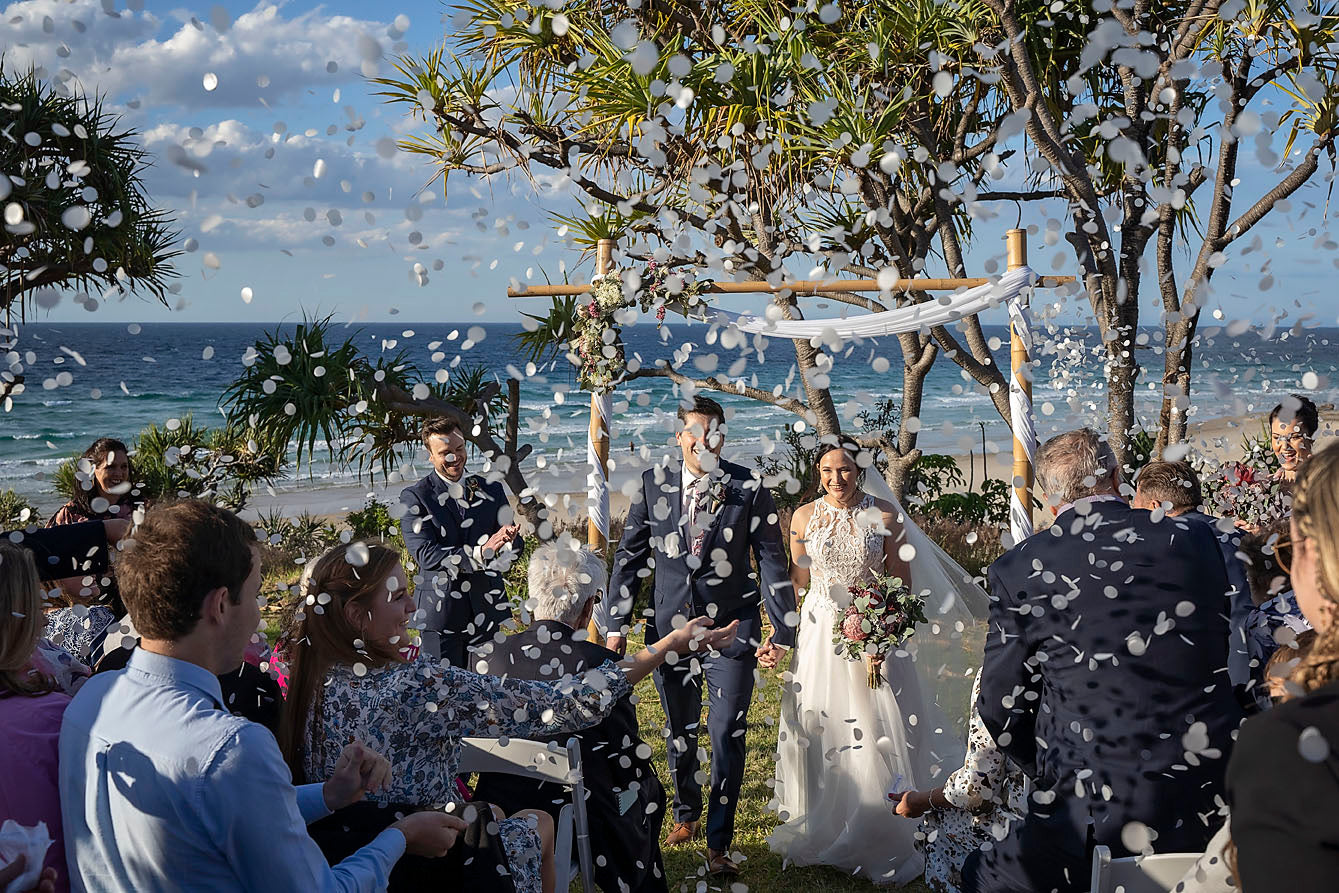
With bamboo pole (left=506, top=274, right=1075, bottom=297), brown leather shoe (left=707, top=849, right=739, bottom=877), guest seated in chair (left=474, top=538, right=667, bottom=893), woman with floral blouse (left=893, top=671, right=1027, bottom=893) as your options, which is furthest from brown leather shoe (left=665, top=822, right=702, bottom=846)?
bamboo pole (left=506, top=274, right=1075, bottom=297)

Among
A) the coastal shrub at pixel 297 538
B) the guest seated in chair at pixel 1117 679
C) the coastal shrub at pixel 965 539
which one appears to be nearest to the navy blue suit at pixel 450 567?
the guest seated in chair at pixel 1117 679

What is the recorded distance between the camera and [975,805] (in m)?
3.12

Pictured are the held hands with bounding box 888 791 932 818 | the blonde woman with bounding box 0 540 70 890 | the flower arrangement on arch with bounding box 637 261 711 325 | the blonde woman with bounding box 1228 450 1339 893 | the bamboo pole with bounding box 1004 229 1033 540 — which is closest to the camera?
the blonde woman with bounding box 1228 450 1339 893

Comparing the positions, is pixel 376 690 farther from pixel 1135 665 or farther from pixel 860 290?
pixel 860 290

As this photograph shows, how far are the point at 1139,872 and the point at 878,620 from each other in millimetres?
1965

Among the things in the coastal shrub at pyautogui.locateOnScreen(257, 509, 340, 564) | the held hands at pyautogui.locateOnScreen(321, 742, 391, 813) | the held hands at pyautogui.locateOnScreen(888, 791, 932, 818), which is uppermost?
the held hands at pyautogui.locateOnScreen(321, 742, 391, 813)

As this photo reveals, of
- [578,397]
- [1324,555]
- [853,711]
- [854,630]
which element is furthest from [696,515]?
[578,397]

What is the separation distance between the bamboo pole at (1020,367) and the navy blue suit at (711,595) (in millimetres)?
1422

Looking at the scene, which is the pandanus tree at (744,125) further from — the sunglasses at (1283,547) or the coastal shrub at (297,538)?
the coastal shrub at (297,538)

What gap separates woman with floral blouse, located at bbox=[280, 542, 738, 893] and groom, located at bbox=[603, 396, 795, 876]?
1772 millimetres

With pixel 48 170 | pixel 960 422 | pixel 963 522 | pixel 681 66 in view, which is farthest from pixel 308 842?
pixel 960 422

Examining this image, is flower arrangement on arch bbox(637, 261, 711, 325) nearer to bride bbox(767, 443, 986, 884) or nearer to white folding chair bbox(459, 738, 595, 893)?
bride bbox(767, 443, 986, 884)

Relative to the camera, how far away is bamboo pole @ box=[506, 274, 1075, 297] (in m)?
5.43

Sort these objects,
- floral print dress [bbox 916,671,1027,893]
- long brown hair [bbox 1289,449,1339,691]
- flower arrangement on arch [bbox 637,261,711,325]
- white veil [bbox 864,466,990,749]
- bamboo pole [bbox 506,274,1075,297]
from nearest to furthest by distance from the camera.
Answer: long brown hair [bbox 1289,449,1339,691], floral print dress [bbox 916,671,1027,893], white veil [bbox 864,466,990,749], bamboo pole [bbox 506,274,1075,297], flower arrangement on arch [bbox 637,261,711,325]
